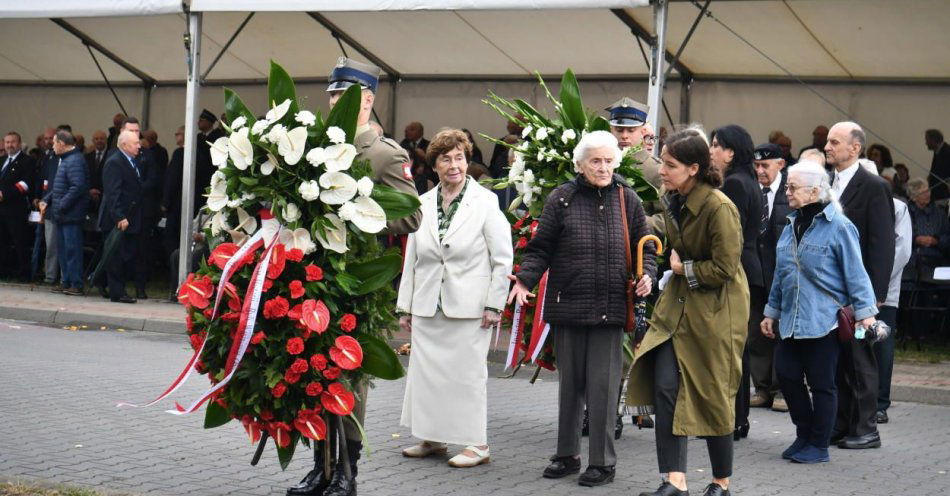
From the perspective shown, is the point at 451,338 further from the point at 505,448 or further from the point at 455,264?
the point at 505,448

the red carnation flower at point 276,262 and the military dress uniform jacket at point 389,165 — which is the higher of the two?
the military dress uniform jacket at point 389,165

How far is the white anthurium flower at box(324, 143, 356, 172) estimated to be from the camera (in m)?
5.87

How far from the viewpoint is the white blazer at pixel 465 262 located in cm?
755

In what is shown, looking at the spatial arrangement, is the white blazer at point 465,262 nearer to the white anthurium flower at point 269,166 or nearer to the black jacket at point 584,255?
the black jacket at point 584,255

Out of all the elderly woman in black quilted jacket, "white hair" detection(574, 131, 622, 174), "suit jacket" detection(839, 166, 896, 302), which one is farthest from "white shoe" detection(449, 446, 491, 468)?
"suit jacket" detection(839, 166, 896, 302)

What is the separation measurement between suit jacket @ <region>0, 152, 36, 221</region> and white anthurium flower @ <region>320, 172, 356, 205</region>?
14.8m

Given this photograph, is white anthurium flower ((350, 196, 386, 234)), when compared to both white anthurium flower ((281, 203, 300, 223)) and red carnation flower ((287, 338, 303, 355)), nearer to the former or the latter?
white anthurium flower ((281, 203, 300, 223))

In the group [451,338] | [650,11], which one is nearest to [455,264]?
[451,338]

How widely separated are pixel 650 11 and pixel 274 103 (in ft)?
29.9

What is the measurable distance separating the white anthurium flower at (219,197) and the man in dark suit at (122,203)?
35.8 ft

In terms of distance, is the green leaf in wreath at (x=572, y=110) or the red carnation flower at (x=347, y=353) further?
the green leaf in wreath at (x=572, y=110)

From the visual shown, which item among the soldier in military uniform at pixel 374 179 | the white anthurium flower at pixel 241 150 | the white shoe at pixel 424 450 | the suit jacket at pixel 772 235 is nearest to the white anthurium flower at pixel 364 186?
the soldier in military uniform at pixel 374 179

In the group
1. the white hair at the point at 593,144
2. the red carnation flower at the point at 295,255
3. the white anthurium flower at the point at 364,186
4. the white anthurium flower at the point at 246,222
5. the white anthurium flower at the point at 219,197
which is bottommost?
the red carnation flower at the point at 295,255

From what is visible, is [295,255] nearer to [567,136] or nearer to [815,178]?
[567,136]
